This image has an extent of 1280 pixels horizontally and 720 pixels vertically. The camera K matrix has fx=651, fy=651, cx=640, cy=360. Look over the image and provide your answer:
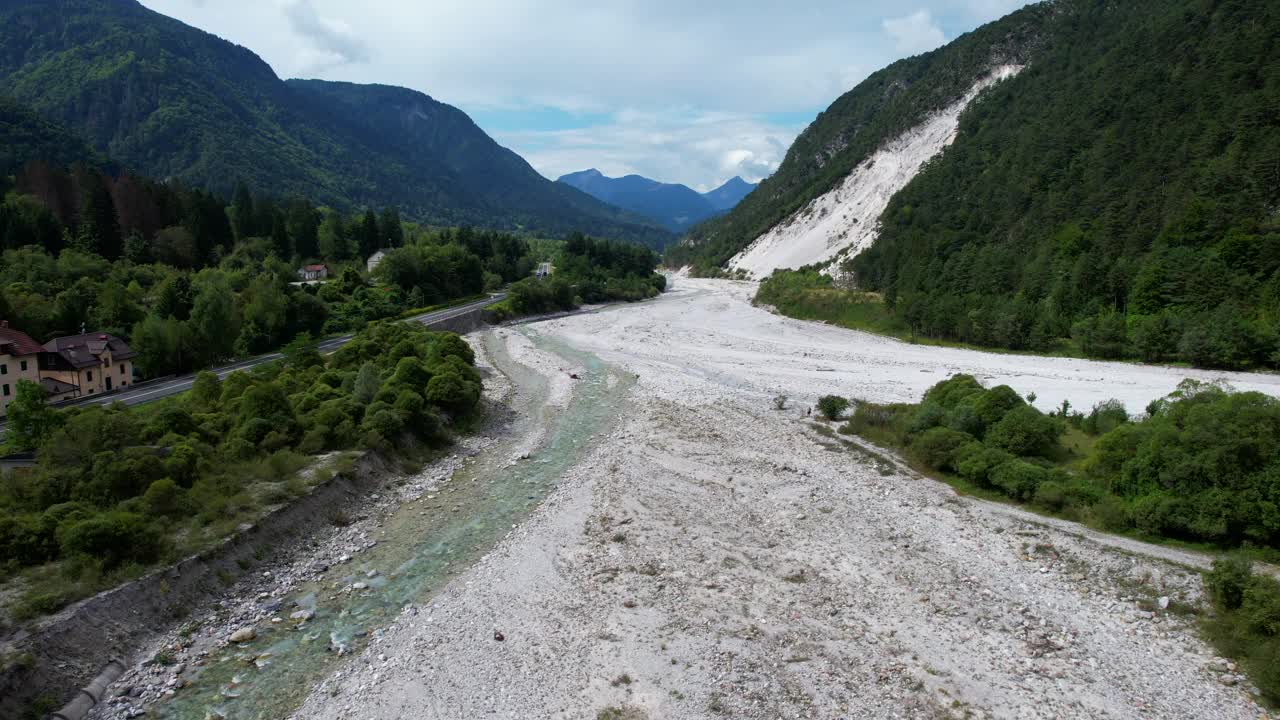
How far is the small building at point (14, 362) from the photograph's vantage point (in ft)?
83.3

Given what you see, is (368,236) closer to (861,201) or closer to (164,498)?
(164,498)

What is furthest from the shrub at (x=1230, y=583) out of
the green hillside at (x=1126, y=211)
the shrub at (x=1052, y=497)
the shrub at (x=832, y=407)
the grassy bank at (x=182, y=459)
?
the green hillside at (x=1126, y=211)

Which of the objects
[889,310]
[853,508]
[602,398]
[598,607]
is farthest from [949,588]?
[889,310]

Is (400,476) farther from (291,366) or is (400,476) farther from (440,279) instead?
(440,279)

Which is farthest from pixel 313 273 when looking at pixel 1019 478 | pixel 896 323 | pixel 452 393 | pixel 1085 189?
pixel 1085 189

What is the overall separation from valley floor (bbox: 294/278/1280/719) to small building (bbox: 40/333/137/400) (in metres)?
23.3

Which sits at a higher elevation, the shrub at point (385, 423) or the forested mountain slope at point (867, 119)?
the forested mountain slope at point (867, 119)

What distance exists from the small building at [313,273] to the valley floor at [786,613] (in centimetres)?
5338

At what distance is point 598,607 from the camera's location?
14.5 metres

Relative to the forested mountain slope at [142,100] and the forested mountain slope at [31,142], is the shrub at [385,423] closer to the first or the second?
the forested mountain slope at [31,142]

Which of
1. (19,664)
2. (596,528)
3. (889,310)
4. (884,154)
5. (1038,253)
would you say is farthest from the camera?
(884,154)

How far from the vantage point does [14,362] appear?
25906 mm

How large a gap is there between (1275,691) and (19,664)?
2091 centimetres

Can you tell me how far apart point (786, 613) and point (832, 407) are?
56.7ft
